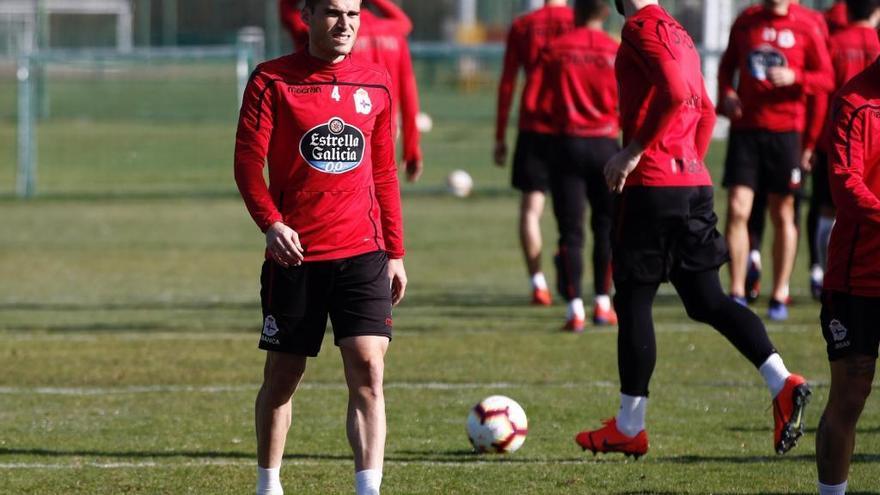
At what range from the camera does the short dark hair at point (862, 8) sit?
11.2 metres

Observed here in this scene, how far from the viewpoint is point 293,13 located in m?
9.97

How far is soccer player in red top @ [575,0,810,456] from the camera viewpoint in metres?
6.26

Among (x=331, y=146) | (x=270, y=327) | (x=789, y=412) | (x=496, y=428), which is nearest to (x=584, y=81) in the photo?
(x=496, y=428)

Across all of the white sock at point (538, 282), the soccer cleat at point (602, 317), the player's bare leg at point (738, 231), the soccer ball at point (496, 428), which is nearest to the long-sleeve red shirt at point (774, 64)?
the player's bare leg at point (738, 231)

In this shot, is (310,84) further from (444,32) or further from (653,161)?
(444,32)

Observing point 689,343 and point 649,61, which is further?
point 689,343

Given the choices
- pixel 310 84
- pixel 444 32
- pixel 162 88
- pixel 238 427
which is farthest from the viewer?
pixel 444 32

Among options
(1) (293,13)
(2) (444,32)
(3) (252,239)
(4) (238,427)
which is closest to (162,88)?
(2) (444,32)

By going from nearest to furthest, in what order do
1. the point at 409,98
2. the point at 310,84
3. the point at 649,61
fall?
the point at 310,84, the point at 649,61, the point at 409,98

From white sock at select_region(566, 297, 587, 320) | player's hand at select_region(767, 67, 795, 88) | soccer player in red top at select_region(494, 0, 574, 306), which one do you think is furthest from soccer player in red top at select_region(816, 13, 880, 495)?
soccer player in red top at select_region(494, 0, 574, 306)

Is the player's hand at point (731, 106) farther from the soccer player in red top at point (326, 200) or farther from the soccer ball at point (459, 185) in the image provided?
the soccer ball at point (459, 185)

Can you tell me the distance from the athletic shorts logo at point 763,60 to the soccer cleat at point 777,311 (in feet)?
5.05

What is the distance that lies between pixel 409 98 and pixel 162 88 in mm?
31677

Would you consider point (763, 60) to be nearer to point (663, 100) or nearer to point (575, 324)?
point (575, 324)
